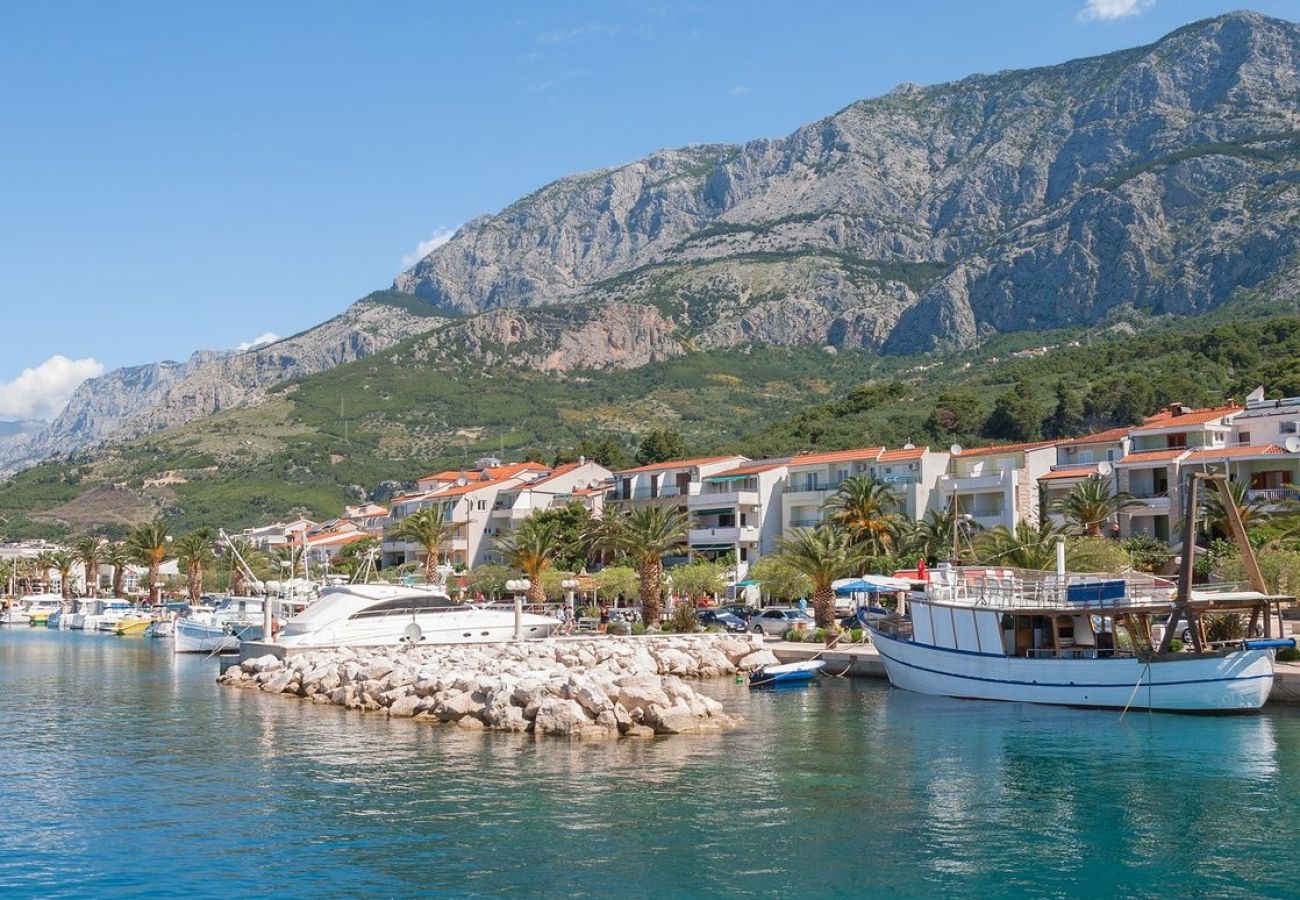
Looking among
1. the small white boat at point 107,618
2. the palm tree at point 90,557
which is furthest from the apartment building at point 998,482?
the palm tree at point 90,557

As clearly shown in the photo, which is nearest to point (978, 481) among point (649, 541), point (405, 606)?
point (649, 541)

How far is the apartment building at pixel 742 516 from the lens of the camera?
89.8 metres

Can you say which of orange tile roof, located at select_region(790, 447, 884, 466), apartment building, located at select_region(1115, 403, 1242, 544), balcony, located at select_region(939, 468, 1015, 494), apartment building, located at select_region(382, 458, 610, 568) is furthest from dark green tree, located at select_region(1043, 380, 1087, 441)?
apartment building, located at select_region(382, 458, 610, 568)

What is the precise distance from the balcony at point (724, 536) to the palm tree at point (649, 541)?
71.2 ft

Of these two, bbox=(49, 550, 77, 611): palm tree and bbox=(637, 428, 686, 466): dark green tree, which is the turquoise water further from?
bbox=(49, 550, 77, 611): palm tree

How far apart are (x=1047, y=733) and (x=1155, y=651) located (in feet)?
19.3

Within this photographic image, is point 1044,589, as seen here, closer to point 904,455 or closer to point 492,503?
point 904,455

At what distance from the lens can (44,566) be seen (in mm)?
147500

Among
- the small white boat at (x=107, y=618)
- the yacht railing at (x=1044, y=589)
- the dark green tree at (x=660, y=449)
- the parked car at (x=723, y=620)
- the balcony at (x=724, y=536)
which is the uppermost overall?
the dark green tree at (x=660, y=449)

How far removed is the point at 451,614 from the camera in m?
60.6

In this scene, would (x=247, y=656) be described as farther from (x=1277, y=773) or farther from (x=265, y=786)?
(x=1277, y=773)

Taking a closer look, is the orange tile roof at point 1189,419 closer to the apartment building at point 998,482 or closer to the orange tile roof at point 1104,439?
the orange tile roof at point 1104,439

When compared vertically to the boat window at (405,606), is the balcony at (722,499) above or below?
above

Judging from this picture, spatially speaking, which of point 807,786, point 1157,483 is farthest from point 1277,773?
point 1157,483
